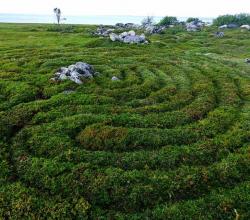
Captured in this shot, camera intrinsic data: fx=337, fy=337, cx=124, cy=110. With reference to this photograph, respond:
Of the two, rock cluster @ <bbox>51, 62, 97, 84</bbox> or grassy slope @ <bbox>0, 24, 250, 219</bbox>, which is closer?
grassy slope @ <bbox>0, 24, 250, 219</bbox>

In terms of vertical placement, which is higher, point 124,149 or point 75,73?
point 75,73

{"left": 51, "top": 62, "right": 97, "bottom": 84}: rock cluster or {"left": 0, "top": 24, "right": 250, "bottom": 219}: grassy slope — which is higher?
{"left": 51, "top": 62, "right": 97, "bottom": 84}: rock cluster

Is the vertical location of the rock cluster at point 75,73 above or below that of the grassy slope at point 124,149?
above

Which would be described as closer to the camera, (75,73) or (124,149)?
(124,149)

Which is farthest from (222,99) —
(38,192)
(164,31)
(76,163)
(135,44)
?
(164,31)
